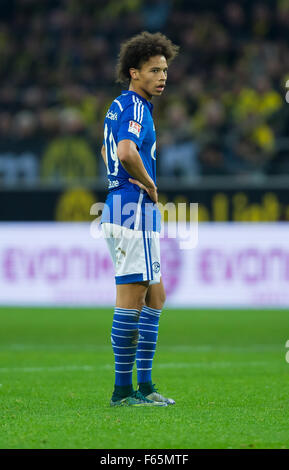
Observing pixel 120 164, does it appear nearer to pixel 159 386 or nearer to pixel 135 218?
pixel 135 218

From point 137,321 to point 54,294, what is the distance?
996cm

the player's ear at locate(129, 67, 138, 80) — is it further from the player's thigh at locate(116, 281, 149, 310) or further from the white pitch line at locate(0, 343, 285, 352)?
the white pitch line at locate(0, 343, 285, 352)

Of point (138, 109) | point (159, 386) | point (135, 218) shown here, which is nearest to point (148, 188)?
point (135, 218)

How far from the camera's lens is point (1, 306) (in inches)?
614

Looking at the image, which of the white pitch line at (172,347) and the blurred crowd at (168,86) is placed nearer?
the white pitch line at (172,347)

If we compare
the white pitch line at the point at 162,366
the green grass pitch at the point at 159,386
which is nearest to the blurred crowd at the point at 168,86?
the green grass pitch at the point at 159,386

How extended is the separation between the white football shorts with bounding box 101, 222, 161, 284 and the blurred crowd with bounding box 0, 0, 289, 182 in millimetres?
10074

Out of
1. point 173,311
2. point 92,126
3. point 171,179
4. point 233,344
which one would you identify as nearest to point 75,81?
point 92,126

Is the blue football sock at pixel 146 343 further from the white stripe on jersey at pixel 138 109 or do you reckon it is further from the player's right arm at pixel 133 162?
the white stripe on jersey at pixel 138 109

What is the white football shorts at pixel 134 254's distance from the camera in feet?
17.9

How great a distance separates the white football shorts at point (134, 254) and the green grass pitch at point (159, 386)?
780mm

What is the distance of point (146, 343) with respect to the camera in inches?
226

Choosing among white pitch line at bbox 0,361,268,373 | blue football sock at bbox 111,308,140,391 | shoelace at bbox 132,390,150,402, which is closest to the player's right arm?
blue football sock at bbox 111,308,140,391

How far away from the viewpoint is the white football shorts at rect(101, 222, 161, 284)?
546cm
